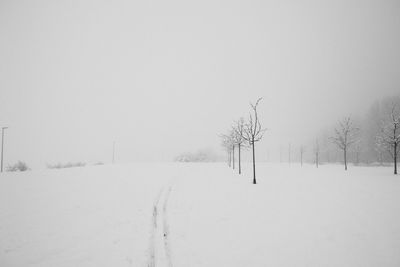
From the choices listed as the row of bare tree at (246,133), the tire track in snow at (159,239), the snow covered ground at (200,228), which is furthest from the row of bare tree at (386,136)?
the tire track in snow at (159,239)

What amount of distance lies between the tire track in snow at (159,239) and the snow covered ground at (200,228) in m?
0.04

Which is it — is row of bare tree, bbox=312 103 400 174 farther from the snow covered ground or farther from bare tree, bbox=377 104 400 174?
the snow covered ground

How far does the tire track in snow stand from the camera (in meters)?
6.51

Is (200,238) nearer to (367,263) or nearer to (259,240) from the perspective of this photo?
(259,240)

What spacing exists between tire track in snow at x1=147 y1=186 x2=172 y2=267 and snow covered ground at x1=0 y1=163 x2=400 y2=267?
0.04 m

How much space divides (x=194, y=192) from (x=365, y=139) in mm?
83648

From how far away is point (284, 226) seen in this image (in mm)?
8859

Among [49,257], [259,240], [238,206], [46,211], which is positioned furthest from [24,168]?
Result: [259,240]

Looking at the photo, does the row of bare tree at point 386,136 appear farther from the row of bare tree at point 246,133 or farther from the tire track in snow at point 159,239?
the tire track in snow at point 159,239

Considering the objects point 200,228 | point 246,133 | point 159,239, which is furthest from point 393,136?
point 159,239

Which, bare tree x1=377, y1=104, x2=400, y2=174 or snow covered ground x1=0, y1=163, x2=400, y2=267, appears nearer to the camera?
snow covered ground x1=0, y1=163, x2=400, y2=267

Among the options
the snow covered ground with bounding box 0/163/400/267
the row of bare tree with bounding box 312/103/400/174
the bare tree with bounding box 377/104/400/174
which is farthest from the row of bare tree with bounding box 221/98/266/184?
the bare tree with bounding box 377/104/400/174

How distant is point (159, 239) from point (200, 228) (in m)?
1.97

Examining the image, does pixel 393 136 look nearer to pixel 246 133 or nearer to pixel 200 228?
pixel 246 133
